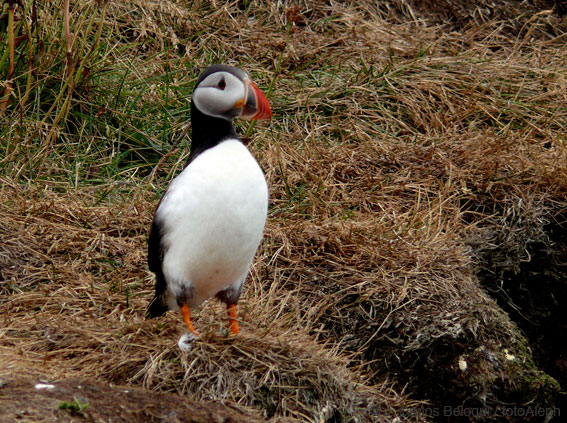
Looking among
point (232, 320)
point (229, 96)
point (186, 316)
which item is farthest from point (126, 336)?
point (229, 96)

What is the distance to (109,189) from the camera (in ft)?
14.8

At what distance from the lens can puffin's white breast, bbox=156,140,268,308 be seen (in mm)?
2879

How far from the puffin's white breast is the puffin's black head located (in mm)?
121

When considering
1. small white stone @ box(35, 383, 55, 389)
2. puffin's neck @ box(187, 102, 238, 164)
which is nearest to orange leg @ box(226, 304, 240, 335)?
puffin's neck @ box(187, 102, 238, 164)

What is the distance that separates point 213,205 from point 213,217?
0.15 feet

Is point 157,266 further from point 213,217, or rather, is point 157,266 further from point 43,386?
point 43,386

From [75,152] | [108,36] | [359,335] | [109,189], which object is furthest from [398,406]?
[108,36]

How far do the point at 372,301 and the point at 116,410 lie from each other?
1504 millimetres

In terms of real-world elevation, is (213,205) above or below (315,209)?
above

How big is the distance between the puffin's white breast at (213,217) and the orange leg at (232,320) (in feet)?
0.58

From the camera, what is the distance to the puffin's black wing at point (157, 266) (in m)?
3.11

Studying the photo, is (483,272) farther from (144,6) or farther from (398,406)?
(144,6)

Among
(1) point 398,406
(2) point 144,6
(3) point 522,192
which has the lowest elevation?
(1) point 398,406

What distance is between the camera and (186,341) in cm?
306
